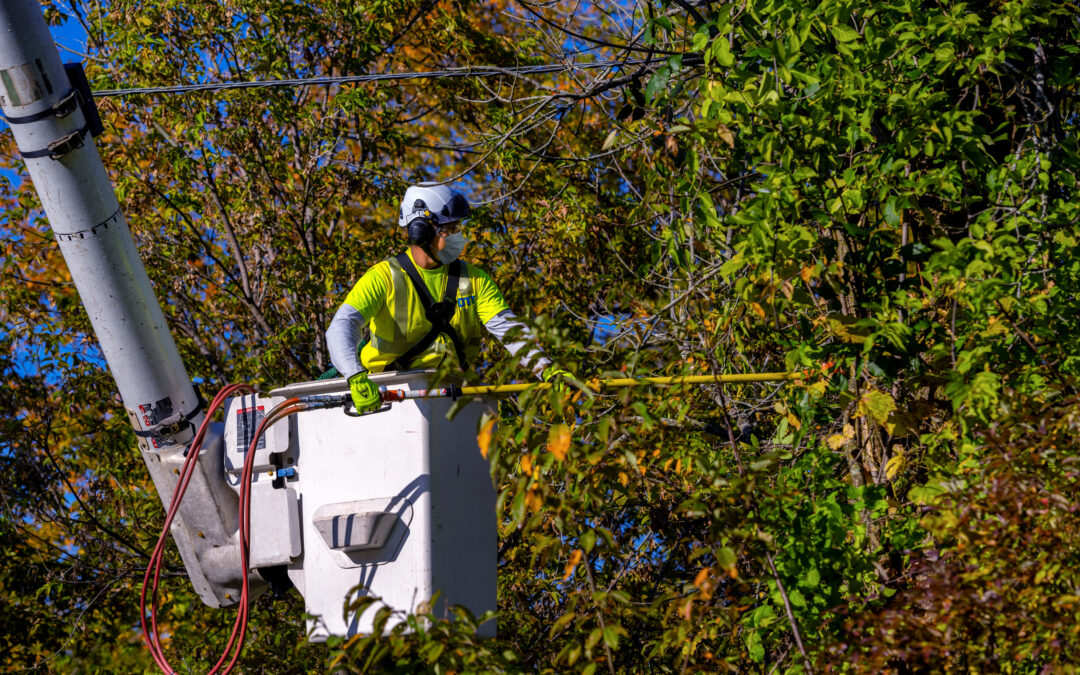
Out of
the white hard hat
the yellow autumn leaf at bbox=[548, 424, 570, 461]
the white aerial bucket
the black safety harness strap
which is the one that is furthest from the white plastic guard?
the yellow autumn leaf at bbox=[548, 424, 570, 461]

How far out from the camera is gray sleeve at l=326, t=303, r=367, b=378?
15.5 feet

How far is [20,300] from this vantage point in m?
9.42

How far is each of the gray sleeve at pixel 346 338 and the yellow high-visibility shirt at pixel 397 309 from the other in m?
0.04

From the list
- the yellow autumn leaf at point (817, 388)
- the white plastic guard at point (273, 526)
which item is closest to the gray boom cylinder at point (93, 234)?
the white plastic guard at point (273, 526)

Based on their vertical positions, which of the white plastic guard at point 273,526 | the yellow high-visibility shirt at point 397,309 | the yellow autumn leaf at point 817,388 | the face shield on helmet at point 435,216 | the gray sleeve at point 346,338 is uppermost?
the face shield on helmet at point 435,216

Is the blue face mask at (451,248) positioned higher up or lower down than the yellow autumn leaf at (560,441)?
higher up

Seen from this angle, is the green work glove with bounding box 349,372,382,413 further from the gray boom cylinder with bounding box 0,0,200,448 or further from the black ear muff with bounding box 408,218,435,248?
the gray boom cylinder with bounding box 0,0,200,448

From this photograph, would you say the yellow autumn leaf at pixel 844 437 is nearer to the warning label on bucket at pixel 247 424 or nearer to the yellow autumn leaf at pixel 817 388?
the yellow autumn leaf at pixel 817 388

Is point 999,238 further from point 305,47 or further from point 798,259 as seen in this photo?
point 305,47

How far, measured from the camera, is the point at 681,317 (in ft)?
18.8

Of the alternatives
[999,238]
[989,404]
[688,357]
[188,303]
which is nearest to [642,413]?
[989,404]

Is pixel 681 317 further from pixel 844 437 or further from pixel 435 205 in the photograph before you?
pixel 435 205

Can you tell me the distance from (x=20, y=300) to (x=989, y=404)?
8073mm

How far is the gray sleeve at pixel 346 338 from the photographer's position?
15.5ft
